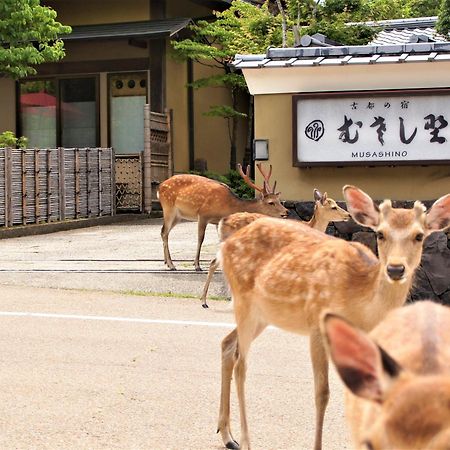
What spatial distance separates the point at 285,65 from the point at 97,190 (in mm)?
10829

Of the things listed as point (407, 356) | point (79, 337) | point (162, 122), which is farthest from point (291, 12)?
point (407, 356)

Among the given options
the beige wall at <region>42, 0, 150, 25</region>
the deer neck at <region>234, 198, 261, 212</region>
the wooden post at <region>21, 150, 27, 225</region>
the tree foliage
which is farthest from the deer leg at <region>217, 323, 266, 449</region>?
the beige wall at <region>42, 0, 150, 25</region>

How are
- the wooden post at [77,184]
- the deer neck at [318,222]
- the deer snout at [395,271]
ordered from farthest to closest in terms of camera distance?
the wooden post at [77,184] < the deer neck at [318,222] < the deer snout at [395,271]

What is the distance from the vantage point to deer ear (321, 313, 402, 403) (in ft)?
7.68

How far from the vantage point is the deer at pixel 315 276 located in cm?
492

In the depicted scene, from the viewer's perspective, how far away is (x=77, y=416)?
5.96 metres

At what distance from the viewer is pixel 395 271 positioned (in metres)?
4.77

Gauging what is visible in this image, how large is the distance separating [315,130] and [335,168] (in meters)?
0.54

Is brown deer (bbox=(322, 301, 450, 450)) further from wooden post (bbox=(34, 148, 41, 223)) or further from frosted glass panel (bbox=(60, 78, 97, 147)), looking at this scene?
frosted glass panel (bbox=(60, 78, 97, 147))

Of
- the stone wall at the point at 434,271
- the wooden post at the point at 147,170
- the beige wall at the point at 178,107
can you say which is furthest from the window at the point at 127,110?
the stone wall at the point at 434,271

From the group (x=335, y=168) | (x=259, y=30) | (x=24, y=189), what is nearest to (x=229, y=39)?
(x=259, y=30)

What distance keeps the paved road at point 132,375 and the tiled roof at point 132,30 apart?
1178 cm

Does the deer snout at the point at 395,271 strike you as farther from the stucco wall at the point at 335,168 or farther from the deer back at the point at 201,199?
the deer back at the point at 201,199

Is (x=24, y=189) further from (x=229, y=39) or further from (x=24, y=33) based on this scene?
(x=229, y=39)
